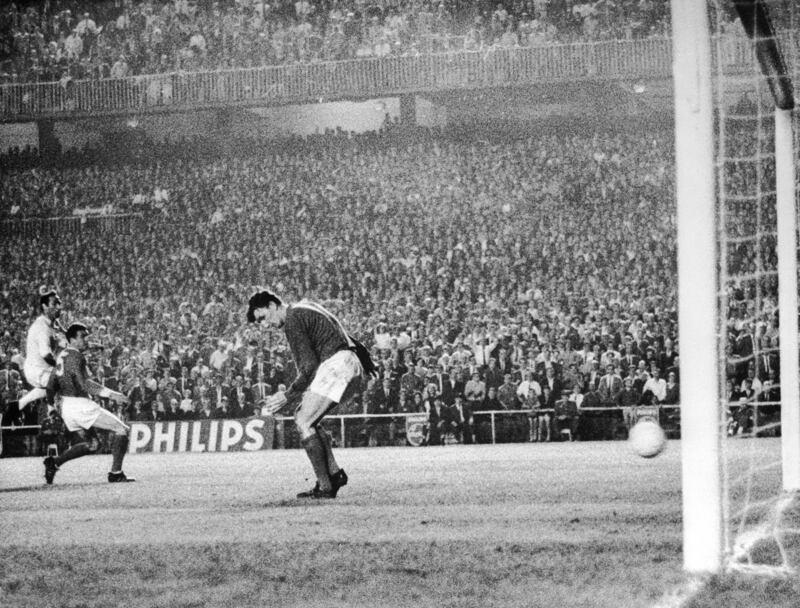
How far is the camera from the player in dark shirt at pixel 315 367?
328 inches

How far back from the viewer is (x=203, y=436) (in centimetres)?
1730

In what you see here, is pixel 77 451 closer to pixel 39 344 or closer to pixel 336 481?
pixel 39 344

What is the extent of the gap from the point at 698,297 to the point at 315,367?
4132 mm

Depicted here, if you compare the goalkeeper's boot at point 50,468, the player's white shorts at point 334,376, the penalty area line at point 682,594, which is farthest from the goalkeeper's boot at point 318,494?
the penalty area line at point 682,594

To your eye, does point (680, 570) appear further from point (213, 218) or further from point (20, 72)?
point (20, 72)

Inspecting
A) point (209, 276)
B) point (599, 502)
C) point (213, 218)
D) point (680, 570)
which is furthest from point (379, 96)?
point (680, 570)

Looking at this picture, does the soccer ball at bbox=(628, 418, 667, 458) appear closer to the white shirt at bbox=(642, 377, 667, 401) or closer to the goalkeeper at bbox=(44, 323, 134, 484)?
the goalkeeper at bbox=(44, 323, 134, 484)

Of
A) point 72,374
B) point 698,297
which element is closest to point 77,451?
point 72,374

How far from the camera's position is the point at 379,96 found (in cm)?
3175

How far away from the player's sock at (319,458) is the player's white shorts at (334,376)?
1.09 ft

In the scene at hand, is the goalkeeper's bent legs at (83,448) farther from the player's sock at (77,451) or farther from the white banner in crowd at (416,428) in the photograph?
the white banner in crowd at (416,428)

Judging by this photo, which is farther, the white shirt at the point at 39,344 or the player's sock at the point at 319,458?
the white shirt at the point at 39,344

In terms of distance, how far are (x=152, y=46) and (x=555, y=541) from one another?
99.1ft

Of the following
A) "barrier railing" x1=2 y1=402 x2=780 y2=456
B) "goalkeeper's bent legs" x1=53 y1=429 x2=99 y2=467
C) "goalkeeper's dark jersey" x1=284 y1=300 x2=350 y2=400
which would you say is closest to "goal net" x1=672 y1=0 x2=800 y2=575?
"goalkeeper's dark jersey" x1=284 y1=300 x2=350 y2=400
